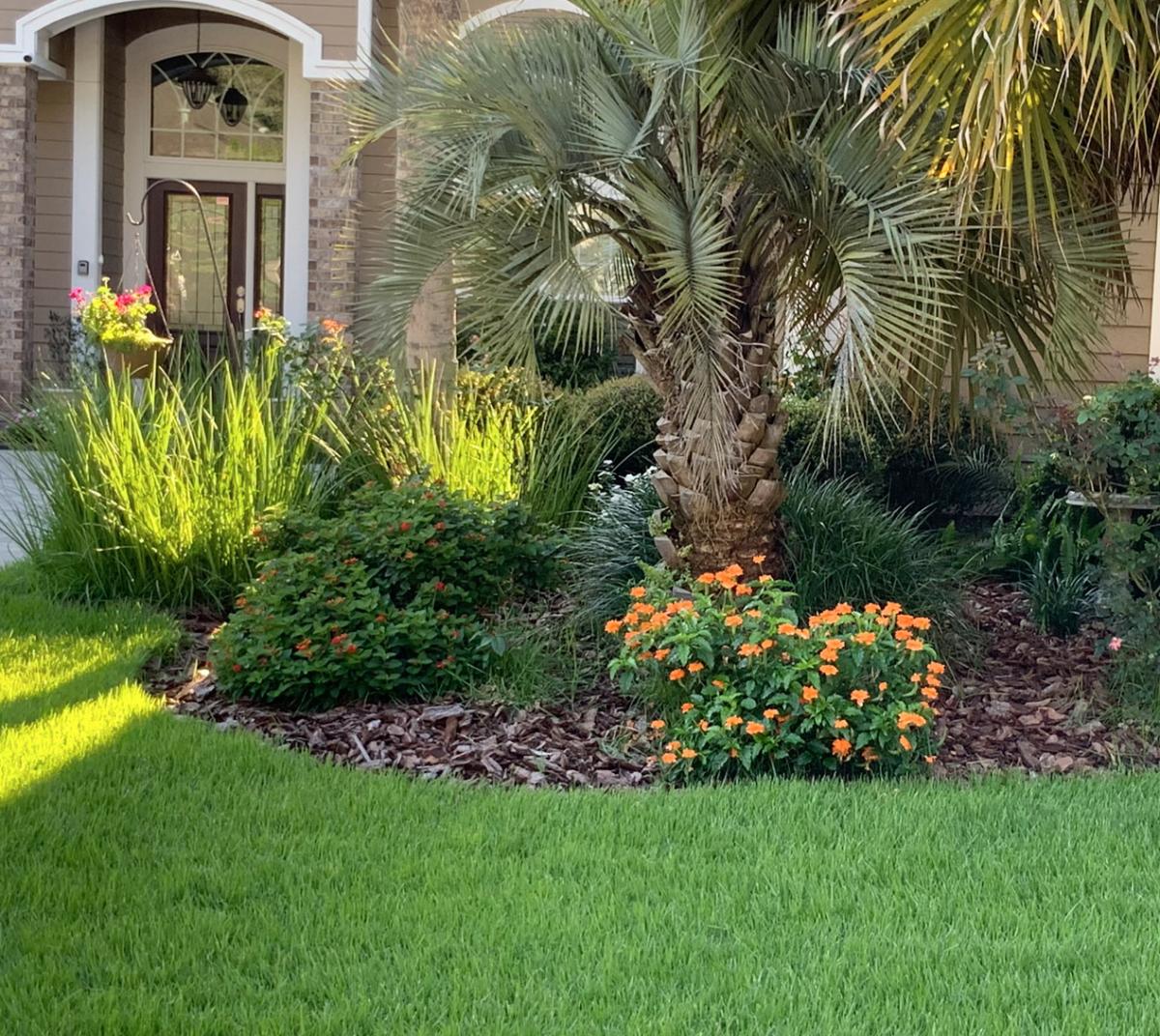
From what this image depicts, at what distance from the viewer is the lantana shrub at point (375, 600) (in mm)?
5645

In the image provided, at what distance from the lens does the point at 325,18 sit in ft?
45.2

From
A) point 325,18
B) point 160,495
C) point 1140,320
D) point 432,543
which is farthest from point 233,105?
point 432,543

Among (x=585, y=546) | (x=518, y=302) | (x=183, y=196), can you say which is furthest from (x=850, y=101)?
(x=183, y=196)

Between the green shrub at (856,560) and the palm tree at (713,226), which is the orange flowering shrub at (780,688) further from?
the green shrub at (856,560)

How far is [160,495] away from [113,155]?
1033 cm

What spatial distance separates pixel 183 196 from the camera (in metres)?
17.2

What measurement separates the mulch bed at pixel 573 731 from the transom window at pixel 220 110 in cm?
1194

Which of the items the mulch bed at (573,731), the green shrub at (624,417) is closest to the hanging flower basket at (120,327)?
the green shrub at (624,417)

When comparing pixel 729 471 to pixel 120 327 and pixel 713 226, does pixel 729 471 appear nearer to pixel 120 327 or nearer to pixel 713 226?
pixel 713 226

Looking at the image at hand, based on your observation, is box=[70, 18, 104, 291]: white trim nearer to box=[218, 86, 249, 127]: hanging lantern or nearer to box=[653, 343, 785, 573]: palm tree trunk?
box=[218, 86, 249, 127]: hanging lantern

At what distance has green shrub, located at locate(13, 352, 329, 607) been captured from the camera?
22.8 feet

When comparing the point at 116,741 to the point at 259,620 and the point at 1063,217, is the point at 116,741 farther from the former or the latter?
the point at 1063,217

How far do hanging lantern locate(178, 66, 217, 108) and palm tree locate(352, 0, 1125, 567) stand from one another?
10998 mm

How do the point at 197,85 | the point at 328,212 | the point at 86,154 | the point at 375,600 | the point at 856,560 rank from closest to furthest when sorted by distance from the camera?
the point at 375,600 < the point at 856,560 < the point at 328,212 < the point at 86,154 < the point at 197,85
